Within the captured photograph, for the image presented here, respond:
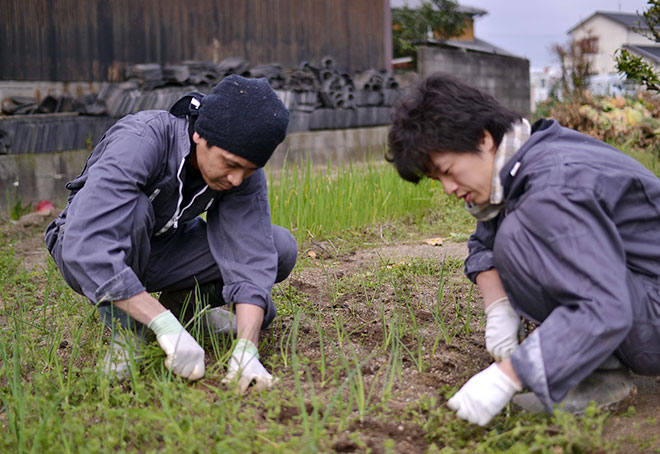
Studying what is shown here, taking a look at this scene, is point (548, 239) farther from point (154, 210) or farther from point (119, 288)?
point (154, 210)

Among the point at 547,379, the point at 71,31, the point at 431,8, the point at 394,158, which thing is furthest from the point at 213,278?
the point at 431,8

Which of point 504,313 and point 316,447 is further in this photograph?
point 504,313

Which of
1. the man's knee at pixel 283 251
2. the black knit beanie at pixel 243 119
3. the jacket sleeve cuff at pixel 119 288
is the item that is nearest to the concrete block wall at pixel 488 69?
the man's knee at pixel 283 251

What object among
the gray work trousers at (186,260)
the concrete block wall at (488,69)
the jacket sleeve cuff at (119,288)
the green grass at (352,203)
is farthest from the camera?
the concrete block wall at (488,69)

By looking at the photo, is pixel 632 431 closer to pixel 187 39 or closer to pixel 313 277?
pixel 313 277

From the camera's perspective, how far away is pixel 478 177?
1692mm

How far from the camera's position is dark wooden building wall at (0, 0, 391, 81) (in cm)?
579

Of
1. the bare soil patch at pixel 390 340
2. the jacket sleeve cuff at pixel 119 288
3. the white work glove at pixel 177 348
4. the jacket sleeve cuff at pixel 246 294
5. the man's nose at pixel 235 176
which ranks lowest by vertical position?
the bare soil patch at pixel 390 340

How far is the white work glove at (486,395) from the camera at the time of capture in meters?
1.49

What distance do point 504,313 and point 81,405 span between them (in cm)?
117

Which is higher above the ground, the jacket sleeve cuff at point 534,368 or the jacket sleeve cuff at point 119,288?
the jacket sleeve cuff at point 119,288

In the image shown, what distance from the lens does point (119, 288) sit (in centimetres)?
178

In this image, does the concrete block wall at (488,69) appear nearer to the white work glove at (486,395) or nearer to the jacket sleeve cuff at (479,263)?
the jacket sleeve cuff at (479,263)

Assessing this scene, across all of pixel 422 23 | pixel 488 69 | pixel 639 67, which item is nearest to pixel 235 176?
pixel 639 67
